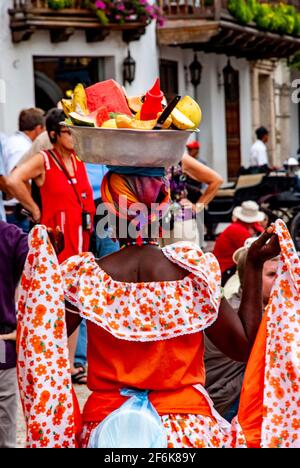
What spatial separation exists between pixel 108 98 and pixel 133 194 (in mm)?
286

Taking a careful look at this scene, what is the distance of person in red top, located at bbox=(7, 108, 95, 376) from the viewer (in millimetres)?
6273

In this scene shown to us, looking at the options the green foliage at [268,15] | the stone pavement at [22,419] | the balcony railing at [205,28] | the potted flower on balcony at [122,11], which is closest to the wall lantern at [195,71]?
the balcony railing at [205,28]

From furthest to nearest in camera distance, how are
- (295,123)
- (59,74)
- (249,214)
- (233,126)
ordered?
(295,123) < (233,126) < (59,74) < (249,214)

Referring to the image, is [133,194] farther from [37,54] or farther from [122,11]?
[122,11]

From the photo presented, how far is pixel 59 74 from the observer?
16.5 meters

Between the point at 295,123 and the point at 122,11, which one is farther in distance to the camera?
the point at 295,123

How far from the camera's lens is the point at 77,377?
6375 mm

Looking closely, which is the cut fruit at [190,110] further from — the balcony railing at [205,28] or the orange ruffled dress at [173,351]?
the balcony railing at [205,28]

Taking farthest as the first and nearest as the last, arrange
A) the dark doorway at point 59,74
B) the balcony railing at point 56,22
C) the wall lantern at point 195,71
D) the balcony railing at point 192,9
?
the wall lantern at point 195,71
the balcony railing at point 192,9
the dark doorway at point 59,74
the balcony railing at point 56,22

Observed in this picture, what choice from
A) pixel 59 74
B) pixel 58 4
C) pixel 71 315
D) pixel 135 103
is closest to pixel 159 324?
pixel 71 315

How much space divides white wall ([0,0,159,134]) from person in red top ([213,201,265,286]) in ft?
20.6

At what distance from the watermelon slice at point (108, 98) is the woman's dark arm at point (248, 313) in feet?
1.64

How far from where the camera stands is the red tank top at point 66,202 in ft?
20.6
